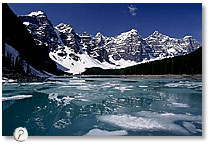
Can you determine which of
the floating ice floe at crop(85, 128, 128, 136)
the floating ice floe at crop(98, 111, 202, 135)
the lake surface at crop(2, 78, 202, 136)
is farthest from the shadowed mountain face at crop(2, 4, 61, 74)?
the floating ice floe at crop(98, 111, 202, 135)

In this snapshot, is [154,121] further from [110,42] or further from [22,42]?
[22,42]

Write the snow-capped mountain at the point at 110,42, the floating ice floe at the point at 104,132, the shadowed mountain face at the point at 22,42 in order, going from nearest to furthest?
the floating ice floe at the point at 104,132, the snow-capped mountain at the point at 110,42, the shadowed mountain face at the point at 22,42

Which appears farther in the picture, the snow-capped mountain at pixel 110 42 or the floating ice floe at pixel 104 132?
the snow-capped mountain at pixel 110 42

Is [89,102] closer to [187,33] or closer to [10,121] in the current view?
[10,121]

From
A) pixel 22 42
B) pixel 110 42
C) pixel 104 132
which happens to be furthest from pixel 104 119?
pixel 22 42

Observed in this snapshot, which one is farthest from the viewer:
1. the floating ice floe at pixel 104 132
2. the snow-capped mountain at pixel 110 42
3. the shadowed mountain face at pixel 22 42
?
the shadowed mountain face at pixel 22 42

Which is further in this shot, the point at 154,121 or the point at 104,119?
the point at 104,119

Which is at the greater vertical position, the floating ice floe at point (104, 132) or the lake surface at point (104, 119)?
the lake surface at point (104, 119)

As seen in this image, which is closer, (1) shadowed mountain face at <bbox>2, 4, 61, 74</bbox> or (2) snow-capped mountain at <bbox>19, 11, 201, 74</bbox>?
(2) snow-capped mountain at <bbox>19, 11, 201, 74</bbox>

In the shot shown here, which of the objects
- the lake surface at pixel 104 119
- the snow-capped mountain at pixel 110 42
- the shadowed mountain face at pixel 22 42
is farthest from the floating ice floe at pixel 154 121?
the shadowed mountain face at pixel 22 42

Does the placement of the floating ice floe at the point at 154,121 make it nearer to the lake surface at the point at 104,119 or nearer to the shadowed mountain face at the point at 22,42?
the lake surface at the point at 104,119

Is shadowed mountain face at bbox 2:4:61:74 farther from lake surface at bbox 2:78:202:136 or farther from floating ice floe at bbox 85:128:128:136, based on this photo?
floating ice floe at bbox 85:128:128:136
